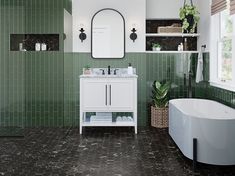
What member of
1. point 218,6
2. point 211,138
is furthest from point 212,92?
point 211,138

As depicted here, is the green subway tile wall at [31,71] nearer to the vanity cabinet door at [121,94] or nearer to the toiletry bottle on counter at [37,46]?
the toiletry bottle on counter at [37,46]

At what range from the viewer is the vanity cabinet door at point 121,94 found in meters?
5.94

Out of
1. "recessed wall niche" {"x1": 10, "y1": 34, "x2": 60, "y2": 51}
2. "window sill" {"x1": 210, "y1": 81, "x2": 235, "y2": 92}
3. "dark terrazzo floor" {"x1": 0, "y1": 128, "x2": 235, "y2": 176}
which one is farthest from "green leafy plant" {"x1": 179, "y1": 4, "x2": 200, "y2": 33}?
"recessed wall niche" {"x1": 10, "y1": 34, "x2": 60, "y2": 51}

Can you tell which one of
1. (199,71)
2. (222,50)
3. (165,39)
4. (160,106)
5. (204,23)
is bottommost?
(160,106)

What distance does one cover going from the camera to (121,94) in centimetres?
595

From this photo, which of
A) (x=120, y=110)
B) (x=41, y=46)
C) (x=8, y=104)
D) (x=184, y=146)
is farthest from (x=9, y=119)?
Result: (x=184, y=146)

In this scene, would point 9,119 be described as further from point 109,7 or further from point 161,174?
point 161,174

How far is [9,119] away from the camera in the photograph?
600 cm

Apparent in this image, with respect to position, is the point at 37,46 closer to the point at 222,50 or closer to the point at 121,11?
the point at 121,11

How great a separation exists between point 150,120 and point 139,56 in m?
1.20

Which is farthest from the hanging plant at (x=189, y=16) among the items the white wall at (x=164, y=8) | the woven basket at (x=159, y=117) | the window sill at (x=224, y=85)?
the woven basket at (x=159, y=117)

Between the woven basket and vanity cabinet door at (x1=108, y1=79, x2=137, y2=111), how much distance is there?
64 cm

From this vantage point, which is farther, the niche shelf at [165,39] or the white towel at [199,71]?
the niche shelf at [165,39]

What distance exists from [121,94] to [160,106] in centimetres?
88
